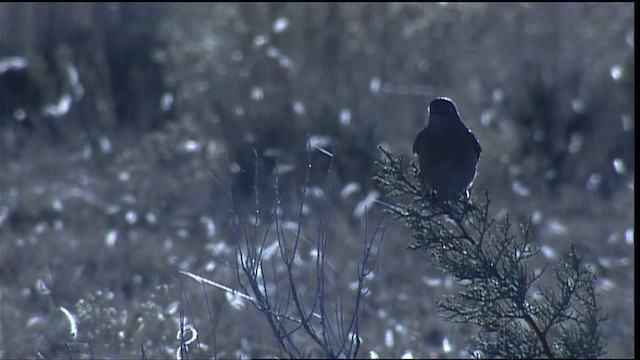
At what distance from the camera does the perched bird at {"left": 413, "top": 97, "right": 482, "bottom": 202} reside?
14.7ft

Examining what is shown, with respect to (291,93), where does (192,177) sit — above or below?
below

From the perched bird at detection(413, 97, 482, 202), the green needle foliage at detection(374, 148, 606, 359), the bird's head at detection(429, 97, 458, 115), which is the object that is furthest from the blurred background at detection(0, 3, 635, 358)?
the green needle foliage at detection(374, 148, 606, 359)

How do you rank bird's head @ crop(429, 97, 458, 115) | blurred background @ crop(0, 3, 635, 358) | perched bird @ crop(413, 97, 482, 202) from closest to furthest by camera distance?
perched bird @ crop(413, 97, 482, 202) → bird's head @ crop(429, 97, 458, 115) → blurred background @ crop(0, 3, 635, 358)

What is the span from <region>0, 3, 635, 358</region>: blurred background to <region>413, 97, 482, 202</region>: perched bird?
5.82ft

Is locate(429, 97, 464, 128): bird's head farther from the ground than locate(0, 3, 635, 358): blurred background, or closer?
closer

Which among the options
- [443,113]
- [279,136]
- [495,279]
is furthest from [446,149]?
[279,136]

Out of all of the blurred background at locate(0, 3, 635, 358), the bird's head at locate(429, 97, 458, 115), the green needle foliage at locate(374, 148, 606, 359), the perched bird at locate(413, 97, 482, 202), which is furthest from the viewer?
the blurred background at locate(0, 3, 635, 358)

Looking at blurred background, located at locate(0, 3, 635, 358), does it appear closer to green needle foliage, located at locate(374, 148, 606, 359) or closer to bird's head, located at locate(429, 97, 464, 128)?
bird's head, located at locate(429, 97, 464, 128)

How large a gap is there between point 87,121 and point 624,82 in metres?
5.20

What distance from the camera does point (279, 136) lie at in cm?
902

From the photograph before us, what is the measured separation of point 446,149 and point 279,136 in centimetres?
446

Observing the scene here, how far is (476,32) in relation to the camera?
11195 millimetres

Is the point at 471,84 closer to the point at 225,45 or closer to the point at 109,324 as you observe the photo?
the point at 225,45

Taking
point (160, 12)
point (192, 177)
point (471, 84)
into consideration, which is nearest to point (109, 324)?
point (192, 177)
